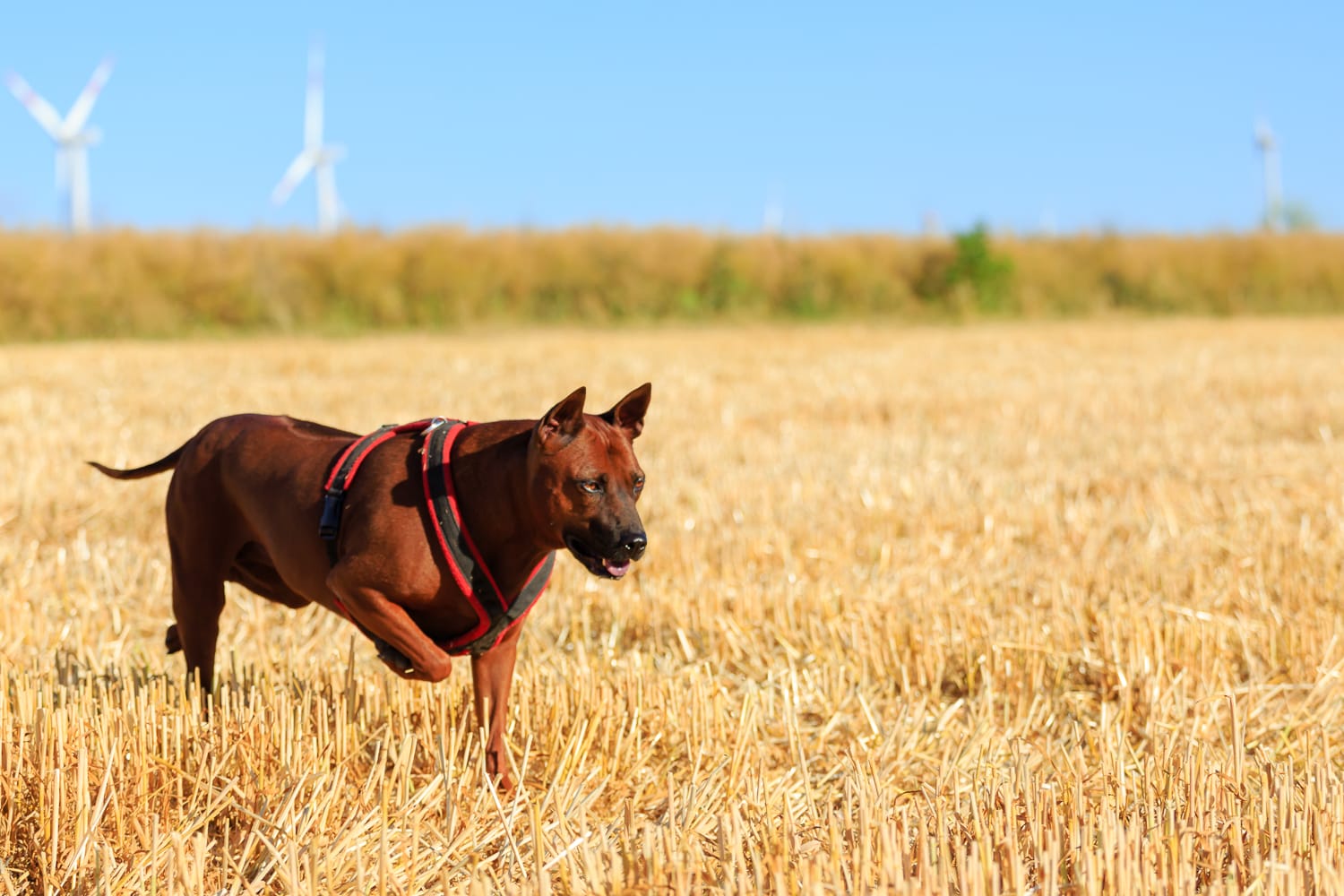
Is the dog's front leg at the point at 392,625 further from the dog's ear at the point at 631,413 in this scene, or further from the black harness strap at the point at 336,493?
the dog's ear at the point at 631,413

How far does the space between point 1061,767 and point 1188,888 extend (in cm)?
134

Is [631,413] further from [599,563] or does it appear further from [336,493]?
[336,493]

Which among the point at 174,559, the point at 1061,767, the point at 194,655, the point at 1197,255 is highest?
the point at 1197,255

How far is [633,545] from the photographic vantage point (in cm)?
317

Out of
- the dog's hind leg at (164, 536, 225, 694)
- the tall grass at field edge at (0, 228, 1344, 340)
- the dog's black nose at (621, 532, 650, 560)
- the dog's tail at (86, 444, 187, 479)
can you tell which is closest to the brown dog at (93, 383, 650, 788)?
the dog's black nose at (621, 532, 650, 560)

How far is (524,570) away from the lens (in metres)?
3.46

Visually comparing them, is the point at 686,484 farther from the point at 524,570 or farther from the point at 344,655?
the point at 524,570

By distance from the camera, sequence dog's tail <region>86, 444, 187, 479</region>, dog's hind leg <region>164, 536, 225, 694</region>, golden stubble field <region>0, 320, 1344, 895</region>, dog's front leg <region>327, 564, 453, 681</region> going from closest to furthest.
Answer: golden stubble field <region>0, 320, 1344, 895</region>
dog's front leg <region>327, 564, 453, 681</region>
dog's hind leg <region>164, 536, 225, 694</region>
dog's tail <region>86, 444, 187, 479</region>

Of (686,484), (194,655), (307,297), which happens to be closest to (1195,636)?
(194,655)

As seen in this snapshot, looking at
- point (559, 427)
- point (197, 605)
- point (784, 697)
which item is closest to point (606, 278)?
point (784, 697)

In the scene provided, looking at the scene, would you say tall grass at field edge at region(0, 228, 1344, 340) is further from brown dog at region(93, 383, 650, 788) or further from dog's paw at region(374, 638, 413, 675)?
dog's paw at region(374, 638, 413, 675)

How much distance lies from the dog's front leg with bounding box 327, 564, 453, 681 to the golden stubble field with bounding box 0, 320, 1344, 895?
0.25m

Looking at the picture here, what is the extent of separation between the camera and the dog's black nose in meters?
3.17

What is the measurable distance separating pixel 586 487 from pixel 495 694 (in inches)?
29.3
